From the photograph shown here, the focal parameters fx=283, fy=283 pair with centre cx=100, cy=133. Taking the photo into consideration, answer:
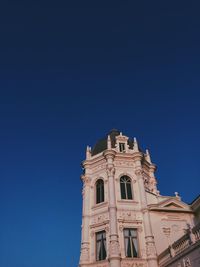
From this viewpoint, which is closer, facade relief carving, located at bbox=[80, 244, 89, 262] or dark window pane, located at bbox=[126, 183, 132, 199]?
facade relief carving, located at bbox=[80, 244, 89, 262]

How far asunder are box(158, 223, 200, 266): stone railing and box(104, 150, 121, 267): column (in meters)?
4.13

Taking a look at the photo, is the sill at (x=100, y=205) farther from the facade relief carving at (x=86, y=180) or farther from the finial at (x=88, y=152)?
the finial at (x=88, y=152)

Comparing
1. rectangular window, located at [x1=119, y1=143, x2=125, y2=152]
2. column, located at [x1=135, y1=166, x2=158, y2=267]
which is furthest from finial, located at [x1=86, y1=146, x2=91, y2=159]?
column, located at [x1=135, y1=166, x2=158, y2=267]

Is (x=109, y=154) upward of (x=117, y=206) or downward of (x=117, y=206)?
upward

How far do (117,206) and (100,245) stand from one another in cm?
433

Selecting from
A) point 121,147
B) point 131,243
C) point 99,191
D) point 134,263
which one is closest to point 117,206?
point 99,191

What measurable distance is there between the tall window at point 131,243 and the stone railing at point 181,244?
2.58 m

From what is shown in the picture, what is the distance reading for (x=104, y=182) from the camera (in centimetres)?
3281

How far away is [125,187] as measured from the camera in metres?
32.6

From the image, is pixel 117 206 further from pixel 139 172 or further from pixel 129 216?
pixel 139 172

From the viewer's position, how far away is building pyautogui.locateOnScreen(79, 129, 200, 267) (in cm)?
2756

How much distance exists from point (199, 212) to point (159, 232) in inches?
219

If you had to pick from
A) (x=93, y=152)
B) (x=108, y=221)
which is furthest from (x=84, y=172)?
(x=108, y=221)

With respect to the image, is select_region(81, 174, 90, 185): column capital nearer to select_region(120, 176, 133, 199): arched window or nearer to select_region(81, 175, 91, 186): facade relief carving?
select_region(81, 175, 91, 186): facade relief carving
